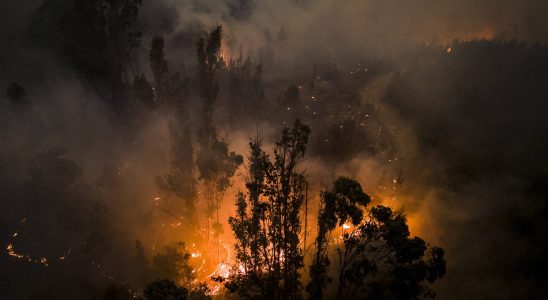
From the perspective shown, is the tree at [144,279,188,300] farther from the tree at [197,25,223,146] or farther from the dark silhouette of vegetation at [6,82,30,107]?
the dark silhouette of vegetation at [6,82,30,107]

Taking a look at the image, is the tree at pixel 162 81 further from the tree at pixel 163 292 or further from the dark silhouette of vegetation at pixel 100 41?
the tree at pixel 163 292

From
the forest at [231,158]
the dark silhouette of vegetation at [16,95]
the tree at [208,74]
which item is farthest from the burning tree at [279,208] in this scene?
the dark silhouette of vegetation at [16,95]

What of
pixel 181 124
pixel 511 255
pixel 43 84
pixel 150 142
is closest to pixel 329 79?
pixel 181 124

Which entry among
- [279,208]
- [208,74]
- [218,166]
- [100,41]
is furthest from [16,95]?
[279,208]

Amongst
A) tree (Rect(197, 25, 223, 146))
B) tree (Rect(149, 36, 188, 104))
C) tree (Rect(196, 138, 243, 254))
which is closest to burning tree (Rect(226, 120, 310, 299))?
tree (Rect(196, 138, 243, 254))

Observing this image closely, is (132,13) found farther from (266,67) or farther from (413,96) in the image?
(413,96)

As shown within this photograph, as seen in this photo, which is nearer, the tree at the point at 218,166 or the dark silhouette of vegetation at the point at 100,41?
the tree at the point at 218,166

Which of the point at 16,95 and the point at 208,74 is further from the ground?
the point at 208,74

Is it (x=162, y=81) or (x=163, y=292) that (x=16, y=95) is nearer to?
(x=162, y=81)

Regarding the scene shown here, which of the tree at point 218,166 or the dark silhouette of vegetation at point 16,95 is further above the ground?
the dark silhouette of vegetation at point 16,95

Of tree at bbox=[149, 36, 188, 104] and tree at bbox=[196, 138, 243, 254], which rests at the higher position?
tree at bbox=[149, 36, 188, 104]

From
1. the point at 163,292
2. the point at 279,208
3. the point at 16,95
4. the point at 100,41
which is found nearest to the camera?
the point at 163,292

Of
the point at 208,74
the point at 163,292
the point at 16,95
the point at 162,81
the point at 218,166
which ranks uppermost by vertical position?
the point at 208,74

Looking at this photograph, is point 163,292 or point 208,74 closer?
point 163,292
